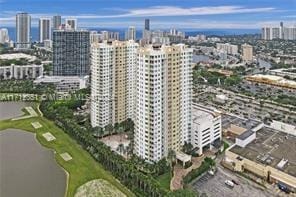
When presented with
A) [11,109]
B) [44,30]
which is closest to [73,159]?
[11,109]

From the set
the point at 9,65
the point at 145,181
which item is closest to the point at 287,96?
the point at 145,181

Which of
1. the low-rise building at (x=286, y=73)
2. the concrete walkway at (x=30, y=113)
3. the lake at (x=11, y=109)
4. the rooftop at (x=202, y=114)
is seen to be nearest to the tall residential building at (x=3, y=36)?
the lake at (x=11, y=109)

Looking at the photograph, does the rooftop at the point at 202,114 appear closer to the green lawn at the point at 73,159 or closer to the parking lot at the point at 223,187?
the parking lot at the point at 223,187

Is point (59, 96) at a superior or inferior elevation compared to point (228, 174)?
Result: superior

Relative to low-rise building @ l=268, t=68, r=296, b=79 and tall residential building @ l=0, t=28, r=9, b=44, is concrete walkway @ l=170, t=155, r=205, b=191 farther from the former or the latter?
tall residential building @ l=0, t=28, r=9, b=44

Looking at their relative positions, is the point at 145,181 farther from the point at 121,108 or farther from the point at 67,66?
the point at 67,66
